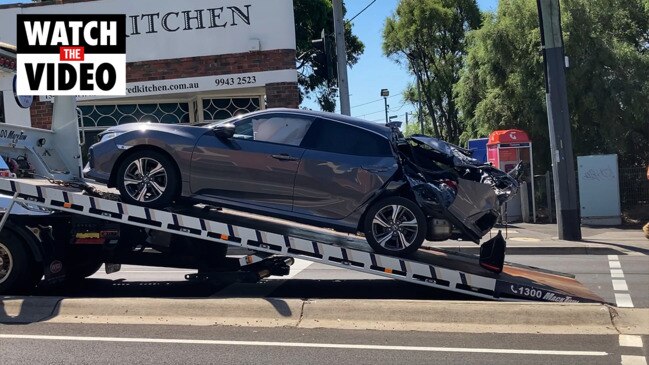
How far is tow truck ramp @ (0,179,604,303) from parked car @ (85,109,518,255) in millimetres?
261

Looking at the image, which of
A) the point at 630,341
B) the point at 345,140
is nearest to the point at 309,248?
the point at 345,140

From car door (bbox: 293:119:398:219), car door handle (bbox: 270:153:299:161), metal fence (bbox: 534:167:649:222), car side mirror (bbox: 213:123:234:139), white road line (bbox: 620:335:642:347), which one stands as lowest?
white road line (bbox: 620:335:642:347)

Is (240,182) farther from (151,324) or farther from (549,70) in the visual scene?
(549,70)

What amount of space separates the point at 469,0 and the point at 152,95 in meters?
21.1

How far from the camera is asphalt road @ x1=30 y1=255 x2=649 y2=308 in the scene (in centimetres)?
827

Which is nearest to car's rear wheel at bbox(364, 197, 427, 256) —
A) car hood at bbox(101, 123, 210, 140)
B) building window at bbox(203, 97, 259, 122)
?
car hood at bbox(101, 123, 210, 140)

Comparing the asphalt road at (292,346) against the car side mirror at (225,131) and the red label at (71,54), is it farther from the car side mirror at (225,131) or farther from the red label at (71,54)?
the red label at (71,54)

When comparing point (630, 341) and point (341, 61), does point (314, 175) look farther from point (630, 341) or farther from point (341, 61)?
point (341, 61)

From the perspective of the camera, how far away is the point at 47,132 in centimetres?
863

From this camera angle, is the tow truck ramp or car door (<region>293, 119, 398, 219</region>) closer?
the tow truck ramp

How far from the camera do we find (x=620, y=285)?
9320 millimetres

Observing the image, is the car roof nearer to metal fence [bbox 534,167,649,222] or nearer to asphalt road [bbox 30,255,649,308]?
asphalt road [bbox 30,255,649,308]

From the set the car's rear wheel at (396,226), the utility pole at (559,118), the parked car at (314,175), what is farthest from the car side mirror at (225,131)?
the utility pole at (559,118)

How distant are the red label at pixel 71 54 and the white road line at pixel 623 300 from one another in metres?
8.50
